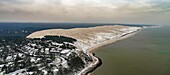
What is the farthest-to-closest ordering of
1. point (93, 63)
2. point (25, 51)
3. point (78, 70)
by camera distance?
point (25, 51) → point (93, 63) → point (78, 70)

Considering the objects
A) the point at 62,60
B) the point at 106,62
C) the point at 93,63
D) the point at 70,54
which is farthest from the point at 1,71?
the point at 106,62

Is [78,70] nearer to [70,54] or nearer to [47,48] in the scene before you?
[70,54]

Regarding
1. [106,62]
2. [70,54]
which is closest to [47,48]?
[70,54]

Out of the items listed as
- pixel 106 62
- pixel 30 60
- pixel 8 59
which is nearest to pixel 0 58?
pixel 8 59

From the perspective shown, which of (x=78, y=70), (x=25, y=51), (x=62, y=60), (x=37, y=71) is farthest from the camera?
(x=25, y=51)

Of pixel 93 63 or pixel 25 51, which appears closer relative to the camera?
pixel 93 63

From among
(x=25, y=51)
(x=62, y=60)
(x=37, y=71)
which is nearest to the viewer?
(x=37, y=71)

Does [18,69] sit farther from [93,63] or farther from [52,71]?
[93,63]

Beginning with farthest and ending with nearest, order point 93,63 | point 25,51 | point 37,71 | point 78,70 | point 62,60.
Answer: point 25,51
point 93,63
point 62,60
point 78,70
point 37,71

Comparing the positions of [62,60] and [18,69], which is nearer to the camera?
[18,69]
